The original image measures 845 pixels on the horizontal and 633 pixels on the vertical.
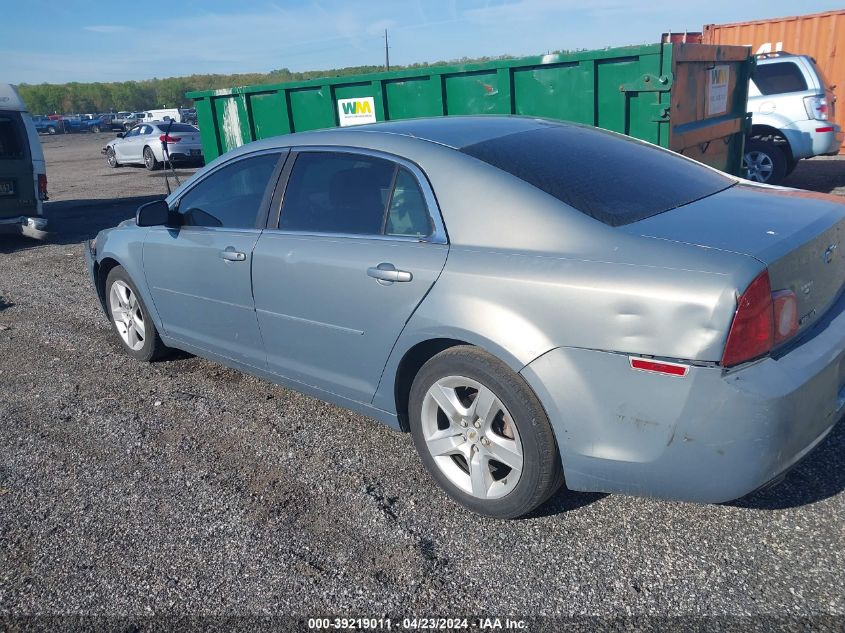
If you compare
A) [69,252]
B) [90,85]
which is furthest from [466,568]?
[90,85]

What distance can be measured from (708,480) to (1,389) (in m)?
4.54

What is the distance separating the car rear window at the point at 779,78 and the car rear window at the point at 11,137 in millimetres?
10653

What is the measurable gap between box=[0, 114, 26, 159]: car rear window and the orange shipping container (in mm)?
12545

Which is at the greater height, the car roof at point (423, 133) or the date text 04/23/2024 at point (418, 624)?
the car roof at point (423, 133)

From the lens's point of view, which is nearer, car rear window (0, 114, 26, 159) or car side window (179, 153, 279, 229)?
car side window (179, 153, 279, 229)

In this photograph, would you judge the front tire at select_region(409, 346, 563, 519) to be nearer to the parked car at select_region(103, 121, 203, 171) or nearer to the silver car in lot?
the silver car in lot

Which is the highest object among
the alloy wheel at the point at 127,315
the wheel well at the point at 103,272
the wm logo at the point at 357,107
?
the wm logo at the point at 357,107

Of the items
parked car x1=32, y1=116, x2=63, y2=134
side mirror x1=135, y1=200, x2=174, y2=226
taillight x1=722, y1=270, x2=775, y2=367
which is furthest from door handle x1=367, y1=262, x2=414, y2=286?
parked car x1=32, y1=116, x2=63, y2=134

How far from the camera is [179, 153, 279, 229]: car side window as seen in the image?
4.02m

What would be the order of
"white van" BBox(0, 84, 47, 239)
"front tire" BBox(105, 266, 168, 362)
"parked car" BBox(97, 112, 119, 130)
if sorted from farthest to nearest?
"parked car" BBox(97, 112, 119, 130)
"white van" BBox(0, 84, 47, 239)
"front tire" BBox(105, 266, 168, 362)

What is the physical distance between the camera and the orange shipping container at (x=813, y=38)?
13.7 m

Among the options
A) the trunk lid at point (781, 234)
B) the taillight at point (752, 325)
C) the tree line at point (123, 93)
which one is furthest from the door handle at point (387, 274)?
the tree line at point (123, 93)

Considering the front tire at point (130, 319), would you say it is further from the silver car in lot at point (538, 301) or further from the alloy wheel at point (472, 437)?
the alloy wheel at point (472, 437)

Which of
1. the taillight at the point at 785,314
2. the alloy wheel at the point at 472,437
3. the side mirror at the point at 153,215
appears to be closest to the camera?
the taillight at the point at 785,314
